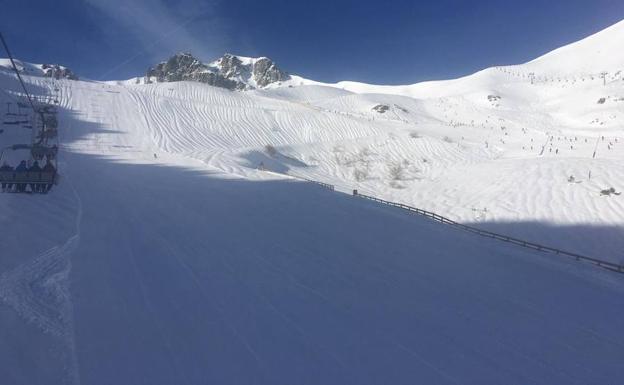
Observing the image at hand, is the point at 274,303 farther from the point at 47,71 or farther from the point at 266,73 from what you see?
the point at 266,73

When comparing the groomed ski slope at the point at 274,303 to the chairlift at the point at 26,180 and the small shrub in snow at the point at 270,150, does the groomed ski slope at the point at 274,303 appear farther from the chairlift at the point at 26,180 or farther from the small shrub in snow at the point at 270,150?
the small shrub in snow at the point at 270,150

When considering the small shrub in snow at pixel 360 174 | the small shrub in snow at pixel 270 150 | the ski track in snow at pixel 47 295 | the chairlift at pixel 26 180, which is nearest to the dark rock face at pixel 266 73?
the small shrub in snow at pixel 270 150

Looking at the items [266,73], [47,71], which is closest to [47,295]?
[47,71]

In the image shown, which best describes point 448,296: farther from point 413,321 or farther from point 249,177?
point 249,177

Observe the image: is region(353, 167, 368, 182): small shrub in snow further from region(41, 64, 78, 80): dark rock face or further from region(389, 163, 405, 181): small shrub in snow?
region(41, 64, 78, 80): dark rock face

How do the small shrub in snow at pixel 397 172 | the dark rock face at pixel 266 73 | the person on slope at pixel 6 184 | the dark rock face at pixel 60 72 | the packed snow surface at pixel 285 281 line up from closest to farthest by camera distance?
the packed snow surface at pixel 285 281 → the person on slope at pixel 6 184 → the small shrub in snow at pixel 397 172 → the dark rock face at pixel 60 72 → the dark rock face at pixel 266 73

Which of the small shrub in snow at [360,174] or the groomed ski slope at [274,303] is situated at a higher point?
the small shrub in snow at [360,174]

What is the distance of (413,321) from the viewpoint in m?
7.78

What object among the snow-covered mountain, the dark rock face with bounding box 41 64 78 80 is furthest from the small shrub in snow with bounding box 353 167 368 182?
the dark rock face with bounding box 41 64 78 80

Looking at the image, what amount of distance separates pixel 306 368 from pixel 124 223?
8.95 m

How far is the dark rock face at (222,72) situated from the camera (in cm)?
14638

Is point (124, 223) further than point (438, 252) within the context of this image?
No

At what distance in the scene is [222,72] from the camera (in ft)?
576

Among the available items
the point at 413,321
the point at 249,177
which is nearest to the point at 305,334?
the point at 413,321
